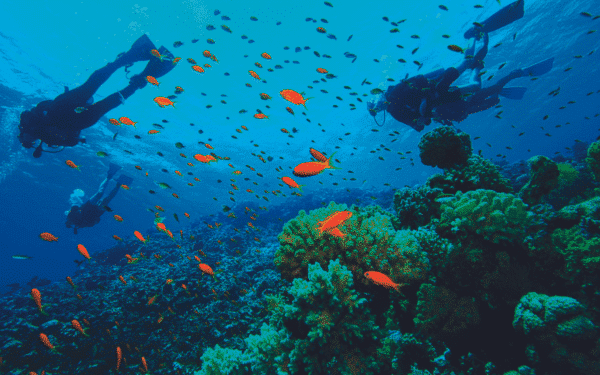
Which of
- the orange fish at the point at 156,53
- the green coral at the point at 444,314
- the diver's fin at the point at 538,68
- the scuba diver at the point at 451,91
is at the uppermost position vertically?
the diver's fin at the point at 538,68

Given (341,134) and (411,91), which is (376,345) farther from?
(341,134)

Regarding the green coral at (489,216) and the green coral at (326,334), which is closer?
the green coral at (326,334)

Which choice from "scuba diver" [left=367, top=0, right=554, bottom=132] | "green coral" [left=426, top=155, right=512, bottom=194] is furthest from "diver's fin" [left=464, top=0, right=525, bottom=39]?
"green coral" [left=426, top=155, right=512, bottom=194]

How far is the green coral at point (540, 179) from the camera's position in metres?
3.66

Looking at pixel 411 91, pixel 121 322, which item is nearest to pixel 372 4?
pixel 411 91

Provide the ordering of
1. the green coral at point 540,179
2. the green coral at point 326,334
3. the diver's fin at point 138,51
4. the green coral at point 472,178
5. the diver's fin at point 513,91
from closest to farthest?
the green coral at point 326,334
the green coral at point 540,179
the green coral at point 472,178
the diver's fin at point 138,51
the diver's fin at point 513,91

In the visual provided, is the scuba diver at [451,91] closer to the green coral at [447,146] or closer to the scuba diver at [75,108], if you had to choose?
the green coral at [447,146]

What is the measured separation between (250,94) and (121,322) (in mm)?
21399

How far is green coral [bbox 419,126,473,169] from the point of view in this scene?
465 centimetres

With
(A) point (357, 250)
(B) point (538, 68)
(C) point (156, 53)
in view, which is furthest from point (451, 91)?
(C) point (156, 53)

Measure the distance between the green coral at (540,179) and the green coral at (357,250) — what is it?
2594 millimetres

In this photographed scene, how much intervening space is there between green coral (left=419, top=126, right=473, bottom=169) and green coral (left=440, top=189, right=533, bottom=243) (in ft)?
6.34

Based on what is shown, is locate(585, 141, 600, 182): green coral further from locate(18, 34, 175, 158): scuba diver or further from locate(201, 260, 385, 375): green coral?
locate(18, 34, 175, 158): scuba diver

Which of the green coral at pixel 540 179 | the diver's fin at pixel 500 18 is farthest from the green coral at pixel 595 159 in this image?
the diver's fin at pixel 500 18
